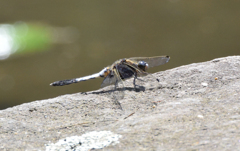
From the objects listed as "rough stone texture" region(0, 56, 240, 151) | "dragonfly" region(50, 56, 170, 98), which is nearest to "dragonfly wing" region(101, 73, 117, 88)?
"dragonfly" region(50, 56, 170, 98)

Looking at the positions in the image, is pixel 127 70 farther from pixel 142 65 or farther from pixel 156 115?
pixel 156 115

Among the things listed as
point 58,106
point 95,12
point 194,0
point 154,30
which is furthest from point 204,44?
point 58,106

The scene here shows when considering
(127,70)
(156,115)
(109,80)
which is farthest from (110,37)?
(156,115)

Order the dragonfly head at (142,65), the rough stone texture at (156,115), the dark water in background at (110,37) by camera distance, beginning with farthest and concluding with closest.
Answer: the dark water in background at (110,37) → the dragonfly head at (142,65) → the rough stone texture at (156,115)

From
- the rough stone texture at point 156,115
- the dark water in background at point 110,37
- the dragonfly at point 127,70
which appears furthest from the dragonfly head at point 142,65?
the dark water in background at point 110,37

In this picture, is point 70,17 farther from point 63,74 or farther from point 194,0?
point 194,0

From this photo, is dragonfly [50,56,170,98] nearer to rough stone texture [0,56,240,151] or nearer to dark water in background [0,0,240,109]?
rough stone texture [0,56,240,151]

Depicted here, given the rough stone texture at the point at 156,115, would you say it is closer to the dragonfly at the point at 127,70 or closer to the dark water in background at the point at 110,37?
the dragonfly at the point at 127,70
